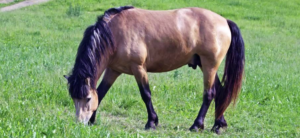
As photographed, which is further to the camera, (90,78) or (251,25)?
(251,25)

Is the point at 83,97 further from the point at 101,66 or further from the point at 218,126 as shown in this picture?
the point at 218,126

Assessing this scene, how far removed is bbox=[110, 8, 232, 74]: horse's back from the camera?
259 inches

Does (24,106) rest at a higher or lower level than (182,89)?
higher

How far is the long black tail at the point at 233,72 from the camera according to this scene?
7254 mm

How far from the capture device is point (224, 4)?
28.5m

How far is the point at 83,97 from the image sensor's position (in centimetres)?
617

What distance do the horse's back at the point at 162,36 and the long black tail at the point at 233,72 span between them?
0.36 m

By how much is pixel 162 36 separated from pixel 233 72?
4.04 ft

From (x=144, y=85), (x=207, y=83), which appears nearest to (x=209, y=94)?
(x=207, y=83)

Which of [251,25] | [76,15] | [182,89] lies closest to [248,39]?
[251,25]

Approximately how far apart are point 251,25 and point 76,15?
25.7ft

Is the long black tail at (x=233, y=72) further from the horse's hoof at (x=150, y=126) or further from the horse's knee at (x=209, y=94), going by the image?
the horse's hoof at (x=150, y=126)

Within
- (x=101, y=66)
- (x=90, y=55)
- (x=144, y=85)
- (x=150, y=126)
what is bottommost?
(x=150, y=126)

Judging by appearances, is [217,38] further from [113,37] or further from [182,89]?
[182,89]
